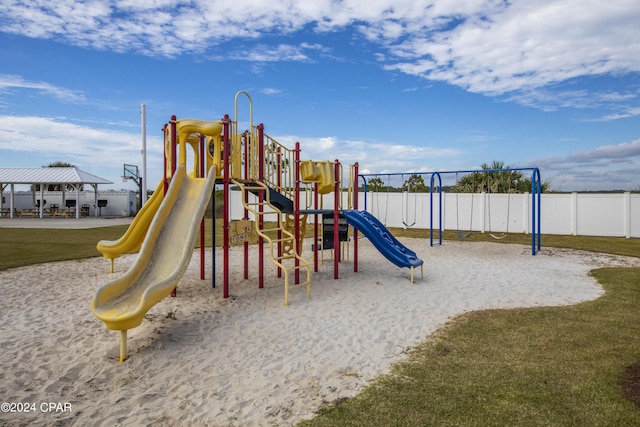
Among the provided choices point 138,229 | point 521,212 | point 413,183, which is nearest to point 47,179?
point 413,183

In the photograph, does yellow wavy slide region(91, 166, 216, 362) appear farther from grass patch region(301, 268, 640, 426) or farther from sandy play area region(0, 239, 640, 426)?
grass patch region(301, 268, 640, 426)

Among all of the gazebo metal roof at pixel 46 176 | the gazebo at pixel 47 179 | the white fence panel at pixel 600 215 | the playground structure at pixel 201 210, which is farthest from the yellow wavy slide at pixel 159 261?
the gazebo metal roof at pixel 46 176

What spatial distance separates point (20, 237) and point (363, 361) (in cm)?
1664

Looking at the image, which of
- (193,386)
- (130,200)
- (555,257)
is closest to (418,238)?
(555,257)

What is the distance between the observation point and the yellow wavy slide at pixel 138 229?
7.46m

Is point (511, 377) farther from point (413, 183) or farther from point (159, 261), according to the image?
point (413, 183)

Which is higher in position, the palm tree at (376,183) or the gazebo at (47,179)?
the gazebo at (47,179)

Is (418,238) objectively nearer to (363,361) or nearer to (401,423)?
(363,361)

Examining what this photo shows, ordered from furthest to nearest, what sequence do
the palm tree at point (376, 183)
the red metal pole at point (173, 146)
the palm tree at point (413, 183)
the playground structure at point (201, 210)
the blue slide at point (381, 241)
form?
the palm tree at point (376, 183) < the palm tree at point (413, 183) < the blue slide at point (381, 241) < the red metal pole at point (173, 146) < the playground structure at point (201, 210)

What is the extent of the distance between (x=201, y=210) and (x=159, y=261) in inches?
36.7

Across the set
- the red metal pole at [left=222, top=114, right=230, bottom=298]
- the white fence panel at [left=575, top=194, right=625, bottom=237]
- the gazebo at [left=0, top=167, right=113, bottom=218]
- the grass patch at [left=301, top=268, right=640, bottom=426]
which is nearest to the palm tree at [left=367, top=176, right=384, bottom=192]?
the white fence panel at [left=575, top=194, right=625, bottom=237]

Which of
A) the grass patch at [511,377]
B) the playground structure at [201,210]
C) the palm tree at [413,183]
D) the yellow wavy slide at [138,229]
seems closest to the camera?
the grass patch at [511,377]

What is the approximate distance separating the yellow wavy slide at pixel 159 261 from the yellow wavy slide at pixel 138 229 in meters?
1.07

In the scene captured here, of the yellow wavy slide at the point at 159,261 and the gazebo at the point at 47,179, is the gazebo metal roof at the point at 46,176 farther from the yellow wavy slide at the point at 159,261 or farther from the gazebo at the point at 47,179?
the yellow wavy slide at the point at 159,261
